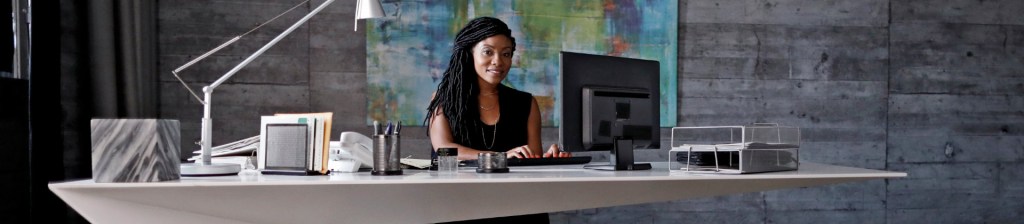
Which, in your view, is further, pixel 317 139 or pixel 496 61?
pixel 496 61

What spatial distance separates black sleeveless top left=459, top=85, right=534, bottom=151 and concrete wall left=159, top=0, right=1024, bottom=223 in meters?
1.02

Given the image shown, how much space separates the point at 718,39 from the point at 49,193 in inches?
117

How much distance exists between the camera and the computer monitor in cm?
226

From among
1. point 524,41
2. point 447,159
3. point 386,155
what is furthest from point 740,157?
point 524,41

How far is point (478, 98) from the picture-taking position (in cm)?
299

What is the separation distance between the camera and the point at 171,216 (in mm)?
1706

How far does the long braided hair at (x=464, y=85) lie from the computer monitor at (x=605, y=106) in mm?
636

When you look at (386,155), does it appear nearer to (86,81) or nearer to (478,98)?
(478,98)

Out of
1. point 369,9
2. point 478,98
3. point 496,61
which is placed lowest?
point 478,98

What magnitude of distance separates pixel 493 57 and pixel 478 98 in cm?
19

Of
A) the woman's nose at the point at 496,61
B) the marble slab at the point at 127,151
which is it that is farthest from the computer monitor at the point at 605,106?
the marble slab at the point at 127,151

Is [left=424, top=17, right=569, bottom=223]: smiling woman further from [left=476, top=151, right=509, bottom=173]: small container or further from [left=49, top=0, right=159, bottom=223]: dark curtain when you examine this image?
[left=49, top=0, right=159, bottom=223]: dark curtain

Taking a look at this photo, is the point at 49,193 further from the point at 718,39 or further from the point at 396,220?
the point at 718,39

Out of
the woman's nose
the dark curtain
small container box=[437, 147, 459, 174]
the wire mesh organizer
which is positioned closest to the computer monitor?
the wire mesh organizer
